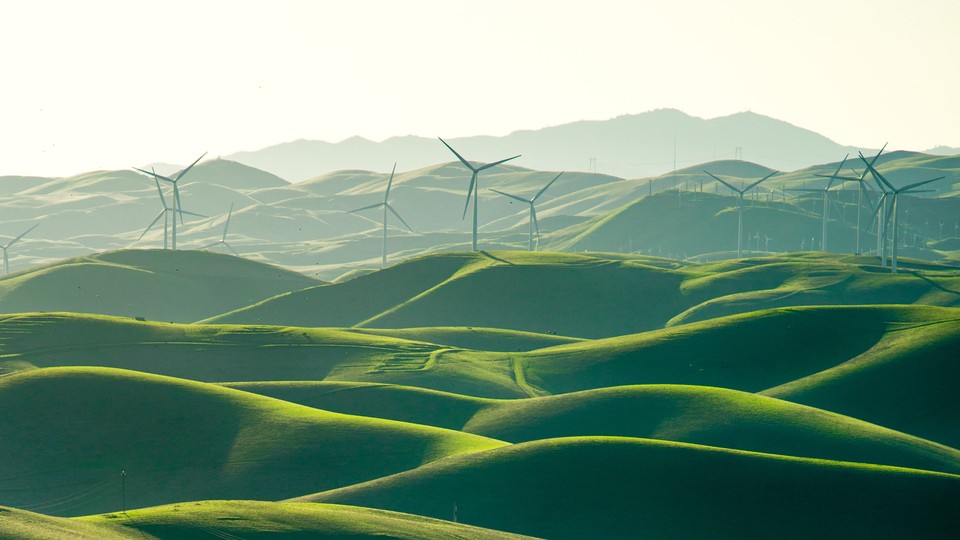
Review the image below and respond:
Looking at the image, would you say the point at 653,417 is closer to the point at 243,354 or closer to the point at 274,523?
the point at 274,523

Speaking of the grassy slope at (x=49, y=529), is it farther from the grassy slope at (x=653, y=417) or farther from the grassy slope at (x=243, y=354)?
the grassy slope at (x=243, y=354)

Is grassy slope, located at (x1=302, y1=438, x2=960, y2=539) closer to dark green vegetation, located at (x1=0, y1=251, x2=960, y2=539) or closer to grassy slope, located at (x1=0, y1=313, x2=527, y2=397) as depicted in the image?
dark green vegetation, located at (x1=0, y1=251, x2=960, y2=539)

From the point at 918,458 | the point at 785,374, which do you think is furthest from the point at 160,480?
the point at 785,374

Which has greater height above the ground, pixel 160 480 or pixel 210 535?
pixel 210 535

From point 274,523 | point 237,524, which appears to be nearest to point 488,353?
point 274,523

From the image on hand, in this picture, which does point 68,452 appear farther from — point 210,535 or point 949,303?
point 949,303

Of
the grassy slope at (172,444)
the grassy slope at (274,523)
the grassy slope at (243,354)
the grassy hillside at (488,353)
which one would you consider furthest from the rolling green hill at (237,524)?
the grassy slope at (243,354)
